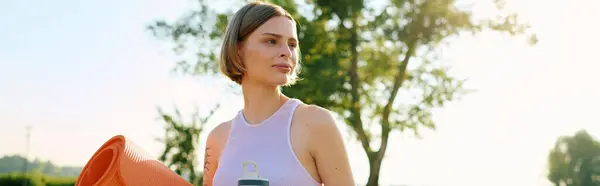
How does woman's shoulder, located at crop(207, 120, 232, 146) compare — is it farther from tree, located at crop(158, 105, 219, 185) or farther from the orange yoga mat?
tree, located at crop(158, 105, 219, 185)

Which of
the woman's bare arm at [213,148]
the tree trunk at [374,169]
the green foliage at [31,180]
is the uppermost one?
the green foliage at [31,180]

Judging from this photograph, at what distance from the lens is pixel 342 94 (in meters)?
22.4

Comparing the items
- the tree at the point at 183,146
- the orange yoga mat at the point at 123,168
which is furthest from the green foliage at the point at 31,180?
the orange yoga mat at the point at 123,168

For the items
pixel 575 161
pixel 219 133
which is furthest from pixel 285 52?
pixel 575 161

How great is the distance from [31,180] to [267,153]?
1919 inches

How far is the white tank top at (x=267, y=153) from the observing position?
2.86 metres

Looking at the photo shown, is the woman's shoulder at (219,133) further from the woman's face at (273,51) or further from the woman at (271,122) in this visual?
the woman's face at (273,51)

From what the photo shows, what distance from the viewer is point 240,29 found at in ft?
10.4

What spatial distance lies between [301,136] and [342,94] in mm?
19481

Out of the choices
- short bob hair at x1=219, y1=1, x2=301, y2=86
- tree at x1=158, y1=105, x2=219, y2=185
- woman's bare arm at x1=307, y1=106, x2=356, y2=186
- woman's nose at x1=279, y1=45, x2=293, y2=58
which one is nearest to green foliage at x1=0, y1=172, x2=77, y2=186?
tree at x1=158, y1=105, x2=219, y2=185

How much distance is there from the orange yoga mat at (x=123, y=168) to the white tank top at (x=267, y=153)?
0.75 ft

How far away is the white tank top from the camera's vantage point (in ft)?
9.39

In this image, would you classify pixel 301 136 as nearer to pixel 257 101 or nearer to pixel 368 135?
pixel 257 101

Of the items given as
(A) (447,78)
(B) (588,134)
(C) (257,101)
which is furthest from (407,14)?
(B) (588,134)
